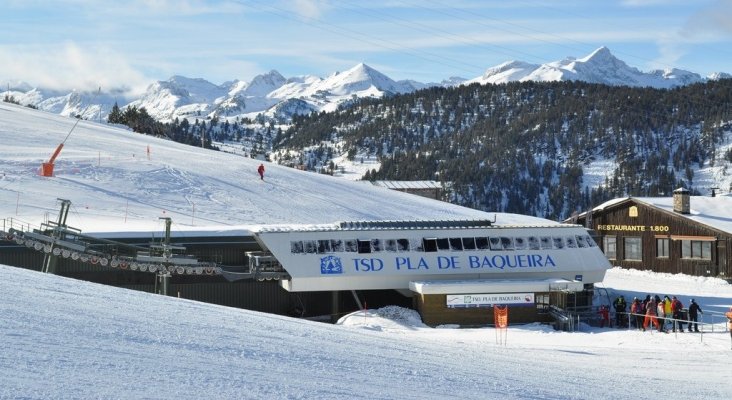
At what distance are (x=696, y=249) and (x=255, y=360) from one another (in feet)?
112

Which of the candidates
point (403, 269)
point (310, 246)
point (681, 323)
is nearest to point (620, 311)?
point (681, 323)

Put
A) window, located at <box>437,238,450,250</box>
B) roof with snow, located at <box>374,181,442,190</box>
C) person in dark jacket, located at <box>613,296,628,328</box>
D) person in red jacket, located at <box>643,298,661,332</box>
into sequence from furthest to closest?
roof with snow, located at <box>374,181,442,190</box>
window, located at <box>437,238,450,250</box>
person in dark jacket, located at <box>613,296,628,328</box>
person in red jacket, located at <box>643,298,661,332</box>

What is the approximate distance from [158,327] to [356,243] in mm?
18013

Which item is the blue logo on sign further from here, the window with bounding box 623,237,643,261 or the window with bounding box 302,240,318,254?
the window with bounding box 623,237,643,261

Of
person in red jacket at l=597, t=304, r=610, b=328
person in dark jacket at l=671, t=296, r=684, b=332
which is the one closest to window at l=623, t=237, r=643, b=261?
person in red jacket at l=597, t=304, r=610, b=328

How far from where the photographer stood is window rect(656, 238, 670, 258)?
43375 mm

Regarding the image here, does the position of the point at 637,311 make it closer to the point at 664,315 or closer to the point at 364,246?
the point at 664,315

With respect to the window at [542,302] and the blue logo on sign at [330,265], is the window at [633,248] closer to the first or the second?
the window at [542,302]

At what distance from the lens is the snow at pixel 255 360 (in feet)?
35.0

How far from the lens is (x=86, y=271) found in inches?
1200

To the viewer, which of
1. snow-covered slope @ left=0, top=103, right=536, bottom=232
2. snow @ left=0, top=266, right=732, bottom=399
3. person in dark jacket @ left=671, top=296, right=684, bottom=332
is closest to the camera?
snow @ left=0, top=266, right=732, bottom=399

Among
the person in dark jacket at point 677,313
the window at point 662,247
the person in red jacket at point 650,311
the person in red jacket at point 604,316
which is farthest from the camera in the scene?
the window at point 662,247

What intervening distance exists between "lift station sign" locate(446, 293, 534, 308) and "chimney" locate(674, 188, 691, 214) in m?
16.0

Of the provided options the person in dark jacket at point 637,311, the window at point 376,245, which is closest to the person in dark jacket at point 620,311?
the person in dark jacket at point 637,311
